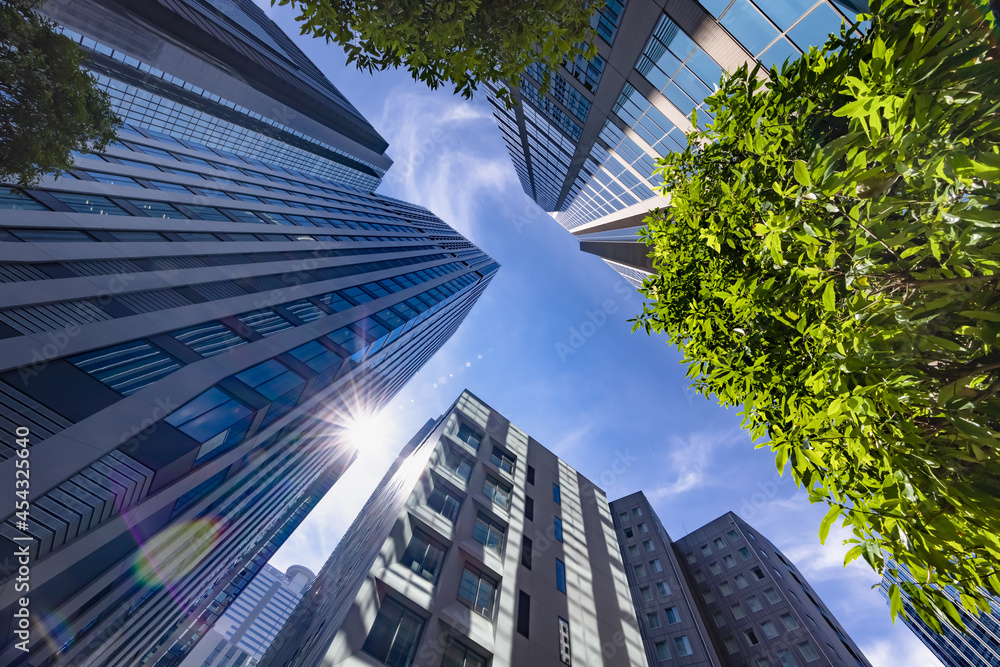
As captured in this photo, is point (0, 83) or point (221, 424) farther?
point (221, 424)

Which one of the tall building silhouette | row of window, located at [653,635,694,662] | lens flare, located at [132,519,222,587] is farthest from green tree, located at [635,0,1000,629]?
row of window, located at [653,635,694,662]

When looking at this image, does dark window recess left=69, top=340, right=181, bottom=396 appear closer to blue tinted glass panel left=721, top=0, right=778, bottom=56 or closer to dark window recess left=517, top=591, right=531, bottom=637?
dark window recess left=517, top=591, right=531, bottom=637

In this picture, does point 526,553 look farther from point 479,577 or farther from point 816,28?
point 816,28

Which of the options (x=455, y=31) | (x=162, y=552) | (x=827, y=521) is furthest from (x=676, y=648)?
(x=455, y=31)

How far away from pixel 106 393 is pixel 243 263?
11.3m

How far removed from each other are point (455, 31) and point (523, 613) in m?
17.1

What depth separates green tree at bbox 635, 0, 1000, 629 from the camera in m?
2.78

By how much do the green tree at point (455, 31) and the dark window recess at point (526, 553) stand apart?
17.1 m

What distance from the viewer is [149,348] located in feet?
40.9

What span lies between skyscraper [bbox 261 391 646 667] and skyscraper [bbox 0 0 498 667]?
6163mm

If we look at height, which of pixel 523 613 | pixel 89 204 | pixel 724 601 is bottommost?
pixel 523 613

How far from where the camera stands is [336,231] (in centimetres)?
3406

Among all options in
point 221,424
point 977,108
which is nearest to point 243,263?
point 221,424

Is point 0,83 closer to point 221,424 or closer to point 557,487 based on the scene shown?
point 221,424
